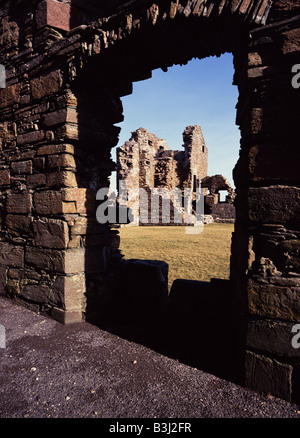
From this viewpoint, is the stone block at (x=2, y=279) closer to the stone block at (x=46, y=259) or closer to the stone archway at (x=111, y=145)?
the stone archway at (x=111, y=145)

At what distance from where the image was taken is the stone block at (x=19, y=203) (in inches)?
146

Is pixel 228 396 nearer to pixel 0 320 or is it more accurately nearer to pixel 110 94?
pixel 0 320

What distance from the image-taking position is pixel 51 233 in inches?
135

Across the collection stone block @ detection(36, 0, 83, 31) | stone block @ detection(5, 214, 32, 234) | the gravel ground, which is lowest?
the gravel ground

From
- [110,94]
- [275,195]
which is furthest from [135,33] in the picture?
[275,195]

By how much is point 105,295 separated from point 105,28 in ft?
11.2

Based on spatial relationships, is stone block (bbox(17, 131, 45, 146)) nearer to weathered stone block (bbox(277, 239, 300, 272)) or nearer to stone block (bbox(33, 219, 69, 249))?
stone block (bbox(33, 219, 69, 249))

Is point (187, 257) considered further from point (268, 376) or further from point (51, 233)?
point (268, 376)

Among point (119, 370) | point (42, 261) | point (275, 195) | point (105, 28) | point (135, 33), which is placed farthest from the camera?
point (42, 261)

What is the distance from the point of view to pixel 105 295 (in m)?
3.60

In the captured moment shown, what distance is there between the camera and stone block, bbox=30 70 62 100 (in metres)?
3.41

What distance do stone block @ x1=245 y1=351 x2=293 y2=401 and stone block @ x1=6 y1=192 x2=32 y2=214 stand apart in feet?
11.0

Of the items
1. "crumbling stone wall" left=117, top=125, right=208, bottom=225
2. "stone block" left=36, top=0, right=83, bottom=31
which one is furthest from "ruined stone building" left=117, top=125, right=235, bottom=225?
"stone block" left=36, top=0, right=83, bottom=31

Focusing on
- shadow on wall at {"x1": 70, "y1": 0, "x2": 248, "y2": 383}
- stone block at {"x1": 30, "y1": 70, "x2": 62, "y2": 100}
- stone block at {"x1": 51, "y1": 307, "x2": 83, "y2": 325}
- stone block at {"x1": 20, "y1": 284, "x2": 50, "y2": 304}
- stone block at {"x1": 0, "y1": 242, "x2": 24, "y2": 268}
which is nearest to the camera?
shadow on wall at {"x1": 70, "y1": 0, "x2": 248, "y2": 383}
